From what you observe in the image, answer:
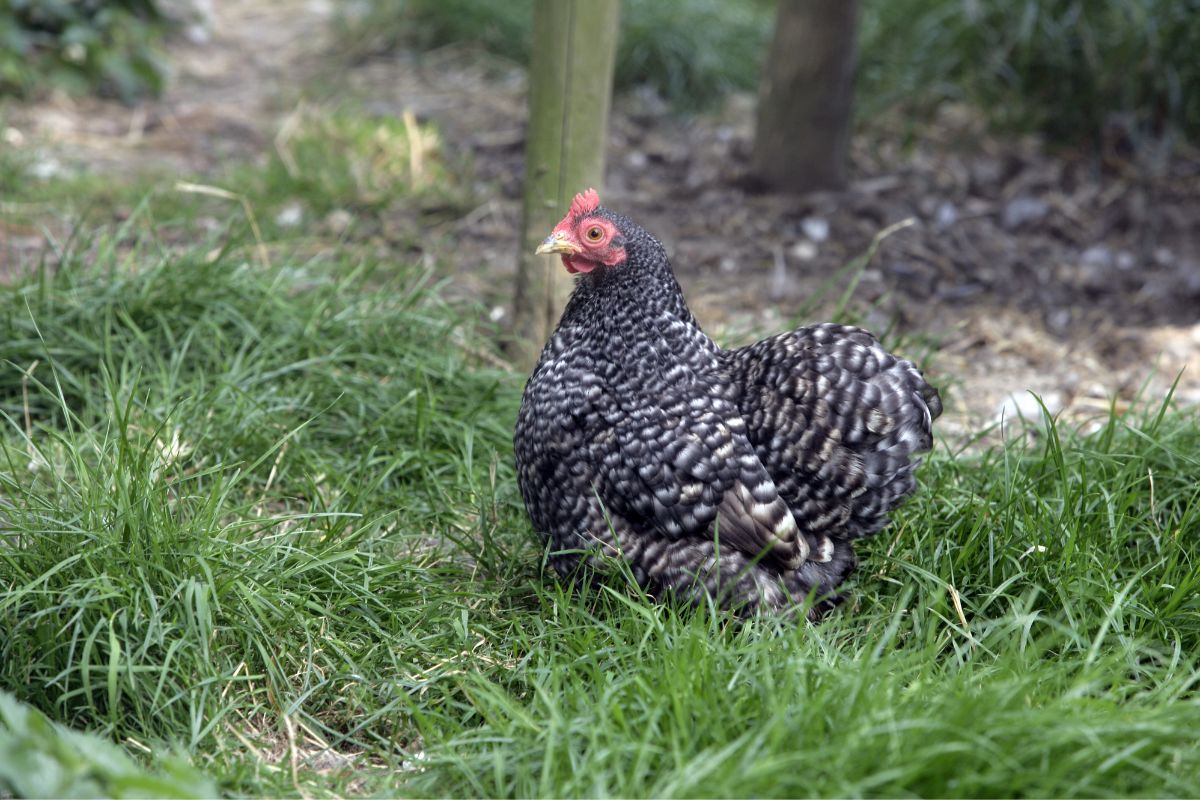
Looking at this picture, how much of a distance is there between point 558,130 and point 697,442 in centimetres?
155

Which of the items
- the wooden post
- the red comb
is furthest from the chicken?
the wooden post

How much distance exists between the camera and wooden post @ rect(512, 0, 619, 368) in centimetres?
385

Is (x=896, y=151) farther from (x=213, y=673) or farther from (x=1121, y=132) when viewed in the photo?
(x=213, y=673)

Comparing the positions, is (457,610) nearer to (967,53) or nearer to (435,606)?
(435,606)

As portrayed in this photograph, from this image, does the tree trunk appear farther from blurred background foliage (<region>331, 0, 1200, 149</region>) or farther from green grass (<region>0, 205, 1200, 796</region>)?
green grass (<region>0, 205, 1200, 796</region>)

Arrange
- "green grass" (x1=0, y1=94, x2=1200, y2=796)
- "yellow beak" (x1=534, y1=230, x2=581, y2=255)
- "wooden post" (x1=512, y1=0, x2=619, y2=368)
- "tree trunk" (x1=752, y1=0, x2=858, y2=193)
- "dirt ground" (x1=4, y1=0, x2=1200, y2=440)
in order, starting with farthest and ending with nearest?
"tree trunk" (x1=752, y1=0, x2=858, y2=193), "dirt ground" (x1=4, y1=0, x2=1200, y2=440), "wooden post" (x1=512, y1=0, x2=619, y2=368), "yellow beak" (x1=534, y1=230, x2=581, y2=255), "green grass" (x1=0, y1=94, x2=1200, y2=796)

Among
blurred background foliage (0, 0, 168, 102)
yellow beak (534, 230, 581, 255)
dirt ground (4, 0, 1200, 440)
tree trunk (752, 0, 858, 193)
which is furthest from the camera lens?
blurred background foliage (0, 0, 168, 102)

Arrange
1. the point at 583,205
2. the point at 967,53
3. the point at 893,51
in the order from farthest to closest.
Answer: the point at 893,51
the point at 967,53
the point at 583,205

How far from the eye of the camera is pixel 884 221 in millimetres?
5426

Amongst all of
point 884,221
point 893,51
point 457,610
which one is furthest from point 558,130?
point 893,51

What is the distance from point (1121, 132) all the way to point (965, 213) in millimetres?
1071

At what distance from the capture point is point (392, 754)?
8.30 feet

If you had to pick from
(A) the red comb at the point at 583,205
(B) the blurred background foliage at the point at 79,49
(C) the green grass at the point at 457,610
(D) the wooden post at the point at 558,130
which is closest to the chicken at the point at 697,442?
(A) the red comb at the point at 583,205

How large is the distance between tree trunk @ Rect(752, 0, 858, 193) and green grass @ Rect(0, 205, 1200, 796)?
2.26 meters
